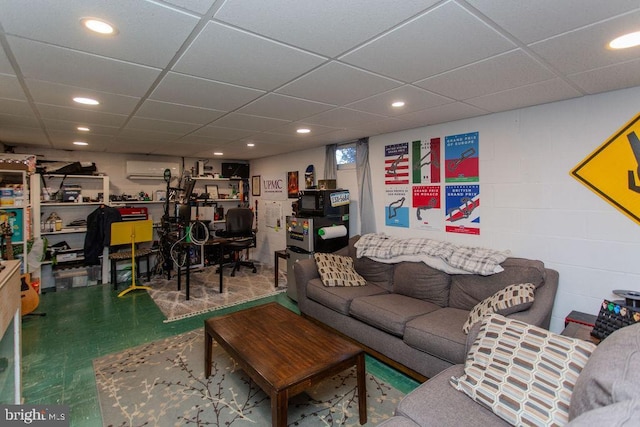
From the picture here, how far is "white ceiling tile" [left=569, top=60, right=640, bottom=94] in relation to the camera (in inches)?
73.1

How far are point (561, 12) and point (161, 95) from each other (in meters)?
2.46

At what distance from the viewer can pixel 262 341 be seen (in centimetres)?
221

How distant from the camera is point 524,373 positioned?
1430 millimetres

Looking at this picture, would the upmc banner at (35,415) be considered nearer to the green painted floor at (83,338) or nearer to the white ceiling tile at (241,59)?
the green painted floor at (83,338)

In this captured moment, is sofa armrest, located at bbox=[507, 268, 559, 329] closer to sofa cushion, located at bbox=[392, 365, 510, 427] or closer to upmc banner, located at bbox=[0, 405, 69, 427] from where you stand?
sofa cushion, located at bbox=[392, 365, 510, 427]

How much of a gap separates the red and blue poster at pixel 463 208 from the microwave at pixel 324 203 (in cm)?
146

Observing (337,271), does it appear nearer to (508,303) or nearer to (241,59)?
(508,303)

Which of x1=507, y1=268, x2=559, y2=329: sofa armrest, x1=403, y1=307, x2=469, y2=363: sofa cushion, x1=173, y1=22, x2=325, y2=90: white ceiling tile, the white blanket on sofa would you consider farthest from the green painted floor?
x1=173, y1=22, x2=325, y2=90: white ceiling tile

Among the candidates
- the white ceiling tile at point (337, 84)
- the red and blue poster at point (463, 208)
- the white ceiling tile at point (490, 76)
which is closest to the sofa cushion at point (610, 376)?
the white ceiling tile at point (490, 76)

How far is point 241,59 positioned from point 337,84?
0.69 metres

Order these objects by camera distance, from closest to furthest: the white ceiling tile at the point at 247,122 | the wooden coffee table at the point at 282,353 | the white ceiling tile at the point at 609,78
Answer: the wooden coffee table at the point at 282,353 < the white ceiling tile at the point at 609,78 < the white ceiling tile at the point at 247,122

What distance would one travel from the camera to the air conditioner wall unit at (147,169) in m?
5.67

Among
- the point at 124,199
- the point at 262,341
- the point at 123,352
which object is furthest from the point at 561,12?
the point at 124,199

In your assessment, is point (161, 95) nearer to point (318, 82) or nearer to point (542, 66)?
point (318, 82)
